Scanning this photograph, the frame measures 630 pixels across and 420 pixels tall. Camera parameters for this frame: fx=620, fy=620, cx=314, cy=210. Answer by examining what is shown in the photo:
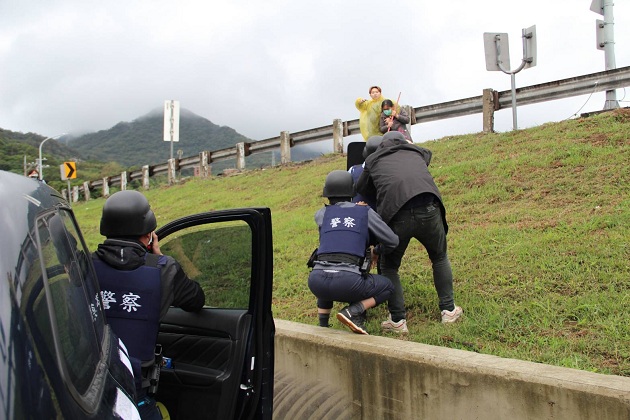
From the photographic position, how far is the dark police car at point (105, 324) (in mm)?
1327

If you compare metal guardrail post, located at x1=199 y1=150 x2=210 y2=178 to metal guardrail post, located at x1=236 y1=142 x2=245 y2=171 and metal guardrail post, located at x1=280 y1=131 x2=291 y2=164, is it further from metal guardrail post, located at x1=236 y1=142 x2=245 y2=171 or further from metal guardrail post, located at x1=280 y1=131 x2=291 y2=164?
metal guardrail post, located at x1=280 y1=131 x2=291 y2=164

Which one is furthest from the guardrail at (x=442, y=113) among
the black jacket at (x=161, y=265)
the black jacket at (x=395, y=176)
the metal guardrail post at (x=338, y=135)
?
the black jacket at (x=161, y=265)

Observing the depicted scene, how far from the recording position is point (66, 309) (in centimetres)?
171

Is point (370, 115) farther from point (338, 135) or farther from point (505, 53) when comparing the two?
point (338, 135)

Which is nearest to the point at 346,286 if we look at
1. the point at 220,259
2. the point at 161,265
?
the point at 220,259

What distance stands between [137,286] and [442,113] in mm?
11386

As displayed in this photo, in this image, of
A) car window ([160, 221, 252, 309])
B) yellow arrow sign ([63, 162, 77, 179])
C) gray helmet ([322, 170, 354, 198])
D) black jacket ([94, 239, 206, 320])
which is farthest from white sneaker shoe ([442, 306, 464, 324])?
yellow arrow sign ([63, 162, 77, 179])

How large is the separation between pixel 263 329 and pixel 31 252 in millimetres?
1929

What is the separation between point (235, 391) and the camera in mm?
3195

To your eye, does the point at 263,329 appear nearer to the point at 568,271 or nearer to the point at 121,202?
the point at 121,202

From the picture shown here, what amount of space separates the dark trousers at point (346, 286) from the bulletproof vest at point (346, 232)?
0.17m

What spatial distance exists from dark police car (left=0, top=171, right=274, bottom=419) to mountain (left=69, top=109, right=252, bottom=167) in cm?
10041

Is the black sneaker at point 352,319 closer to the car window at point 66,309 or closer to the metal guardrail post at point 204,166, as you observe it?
the car window at point 66,309

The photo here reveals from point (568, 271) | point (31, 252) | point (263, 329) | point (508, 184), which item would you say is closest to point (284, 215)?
point (508, 184)
